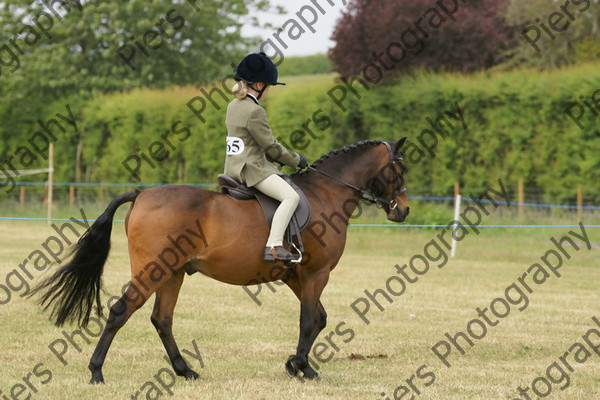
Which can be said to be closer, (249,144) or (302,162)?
(249,144)

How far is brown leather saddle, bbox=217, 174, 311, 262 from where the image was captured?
6328mm

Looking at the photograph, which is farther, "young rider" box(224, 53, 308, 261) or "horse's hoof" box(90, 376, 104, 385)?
"young rider" box(224, 53, 308, 261)

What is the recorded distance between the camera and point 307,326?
6441 millimetres

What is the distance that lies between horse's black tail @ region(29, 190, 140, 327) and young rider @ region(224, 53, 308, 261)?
847 millimetres

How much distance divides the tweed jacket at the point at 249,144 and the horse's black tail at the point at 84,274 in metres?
0.80

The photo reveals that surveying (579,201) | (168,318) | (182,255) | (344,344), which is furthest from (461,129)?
(182,255)

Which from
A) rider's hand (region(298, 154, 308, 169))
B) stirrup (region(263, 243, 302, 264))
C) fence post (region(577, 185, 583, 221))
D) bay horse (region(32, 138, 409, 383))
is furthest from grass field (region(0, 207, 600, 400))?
fence post (region(577, 185, 583, 221))

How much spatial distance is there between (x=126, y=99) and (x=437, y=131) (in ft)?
34.1

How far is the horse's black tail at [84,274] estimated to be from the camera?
631 cm

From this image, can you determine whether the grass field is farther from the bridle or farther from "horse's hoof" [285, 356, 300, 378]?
the bridle

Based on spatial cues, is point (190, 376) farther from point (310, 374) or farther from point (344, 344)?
point (344, 344)

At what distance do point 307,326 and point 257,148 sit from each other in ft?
4.76

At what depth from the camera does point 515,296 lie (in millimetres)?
11852

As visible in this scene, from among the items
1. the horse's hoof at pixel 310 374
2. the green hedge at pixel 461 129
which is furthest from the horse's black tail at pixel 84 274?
the green hedge at pixel 461 129
